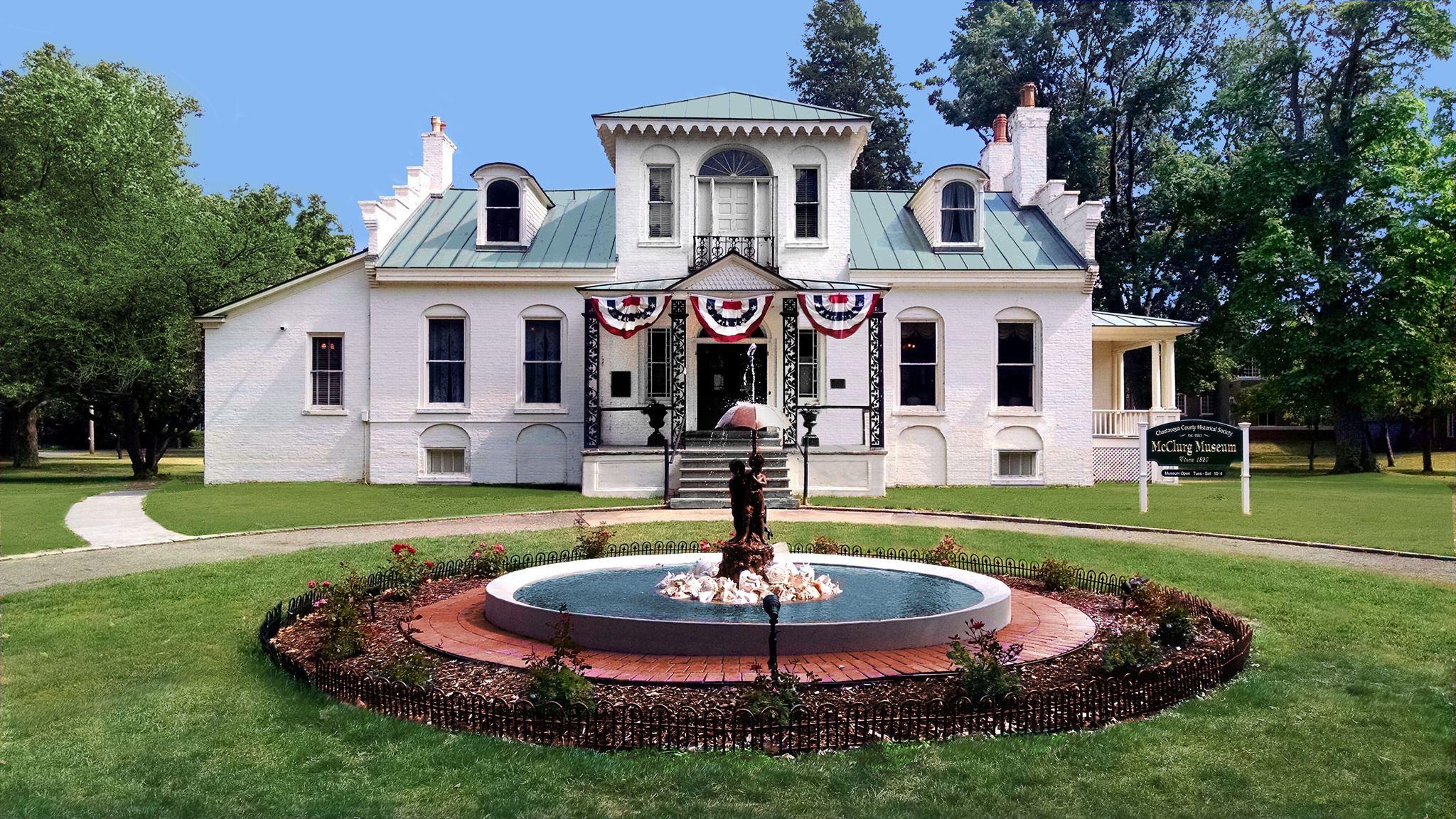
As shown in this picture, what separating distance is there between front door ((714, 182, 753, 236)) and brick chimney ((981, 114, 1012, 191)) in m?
9.26

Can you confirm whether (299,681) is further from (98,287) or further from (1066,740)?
(98,287)

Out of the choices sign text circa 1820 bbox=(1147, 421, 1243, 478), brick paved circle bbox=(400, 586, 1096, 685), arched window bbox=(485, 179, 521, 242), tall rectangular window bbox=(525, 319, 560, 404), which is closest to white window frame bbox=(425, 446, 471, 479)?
tall rectangular window bbox=(525, 319, 560, 404)

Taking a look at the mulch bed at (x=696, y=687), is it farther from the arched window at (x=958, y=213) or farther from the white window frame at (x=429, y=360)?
the arched window at (x=958, y=213)

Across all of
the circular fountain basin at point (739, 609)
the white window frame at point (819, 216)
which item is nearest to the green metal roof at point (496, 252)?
the white window frame at point (819, 216)

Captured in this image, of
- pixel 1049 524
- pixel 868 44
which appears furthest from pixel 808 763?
pixel 868 44

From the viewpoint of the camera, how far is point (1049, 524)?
16828 millimetres

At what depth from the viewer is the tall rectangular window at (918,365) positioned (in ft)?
82.2

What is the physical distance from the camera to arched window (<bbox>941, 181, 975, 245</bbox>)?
25875 millimetres

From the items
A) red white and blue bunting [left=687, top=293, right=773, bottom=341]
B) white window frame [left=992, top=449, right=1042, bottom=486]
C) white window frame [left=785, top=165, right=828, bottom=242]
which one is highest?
white window frame [left=785, top=165, right=828, bottom=242]

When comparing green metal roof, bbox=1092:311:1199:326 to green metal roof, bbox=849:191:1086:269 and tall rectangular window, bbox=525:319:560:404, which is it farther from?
tall rectangular window, bbox=525:319:560:404

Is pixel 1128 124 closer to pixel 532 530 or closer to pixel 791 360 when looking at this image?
pixel 791 360

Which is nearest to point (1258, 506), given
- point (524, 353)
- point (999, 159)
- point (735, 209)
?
point (735, 209)

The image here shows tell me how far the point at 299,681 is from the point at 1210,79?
41.7 m

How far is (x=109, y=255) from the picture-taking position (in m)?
27.3
